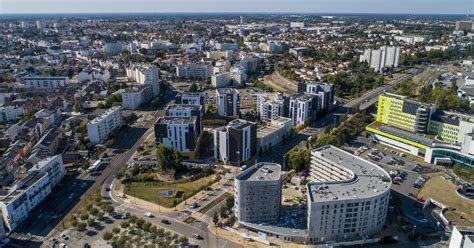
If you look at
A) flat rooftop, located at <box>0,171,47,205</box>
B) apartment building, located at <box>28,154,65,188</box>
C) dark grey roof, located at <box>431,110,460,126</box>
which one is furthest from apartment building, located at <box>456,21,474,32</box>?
flat rooftop, located at <box>0,171,47,205</box>

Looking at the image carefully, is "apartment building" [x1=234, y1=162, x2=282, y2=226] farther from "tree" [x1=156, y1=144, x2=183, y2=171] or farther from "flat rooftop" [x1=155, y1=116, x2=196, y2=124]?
"flat rooftop" [x1=155, y1=116, x2=196, y2=124]

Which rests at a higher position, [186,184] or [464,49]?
[464,49]

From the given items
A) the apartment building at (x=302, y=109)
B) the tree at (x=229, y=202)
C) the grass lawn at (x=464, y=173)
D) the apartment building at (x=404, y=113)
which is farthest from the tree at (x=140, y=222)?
the apartment building at (x=404, y=113)

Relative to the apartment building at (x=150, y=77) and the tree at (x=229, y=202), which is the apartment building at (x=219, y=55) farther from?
the tree at (x=229, y=202)

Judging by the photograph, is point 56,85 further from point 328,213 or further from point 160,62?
point 328,213

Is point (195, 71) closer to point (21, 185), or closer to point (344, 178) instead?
point (21, 185)

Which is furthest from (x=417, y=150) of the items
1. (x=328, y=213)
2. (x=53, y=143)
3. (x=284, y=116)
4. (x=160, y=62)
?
(x=160, y=62)
